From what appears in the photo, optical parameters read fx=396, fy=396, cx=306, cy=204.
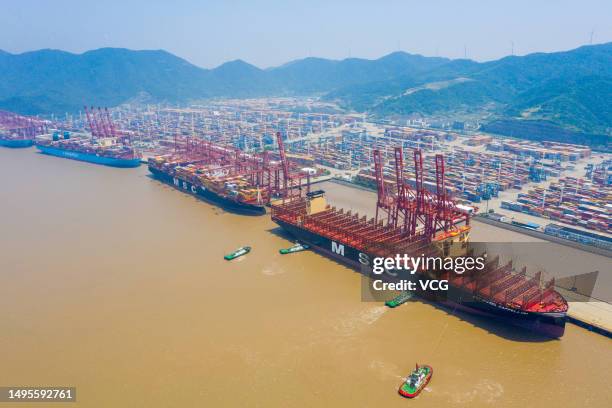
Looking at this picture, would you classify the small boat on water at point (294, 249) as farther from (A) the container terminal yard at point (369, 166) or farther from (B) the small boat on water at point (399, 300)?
(B) the small boat on water at point (399, 300)

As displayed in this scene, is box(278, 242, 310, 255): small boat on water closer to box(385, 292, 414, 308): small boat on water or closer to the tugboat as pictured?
box(385, 292, 414, 308): small boat on water

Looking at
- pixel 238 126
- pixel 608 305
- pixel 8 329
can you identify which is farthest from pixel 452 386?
pixel 238 126

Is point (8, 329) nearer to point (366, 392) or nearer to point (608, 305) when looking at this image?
point (366, 392)

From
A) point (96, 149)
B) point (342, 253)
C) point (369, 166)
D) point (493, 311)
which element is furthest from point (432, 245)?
point (96, 149)

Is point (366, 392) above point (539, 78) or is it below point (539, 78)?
below

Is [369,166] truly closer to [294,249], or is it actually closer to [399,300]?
[294,249]

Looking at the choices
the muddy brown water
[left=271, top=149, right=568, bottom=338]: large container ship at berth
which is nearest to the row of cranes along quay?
[left=271, top=149, right=568, bottom=338]: large container ship at berth
